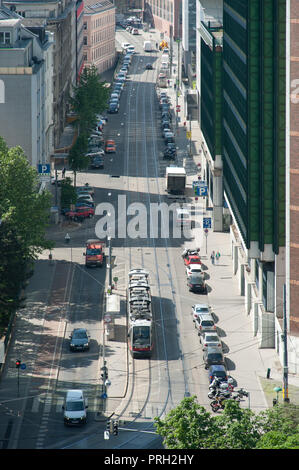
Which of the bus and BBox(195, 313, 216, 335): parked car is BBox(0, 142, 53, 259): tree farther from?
BBox(195, 313, 216, 335): parked car

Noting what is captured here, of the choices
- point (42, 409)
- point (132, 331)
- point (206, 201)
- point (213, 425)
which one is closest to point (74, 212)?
point (206, 201)

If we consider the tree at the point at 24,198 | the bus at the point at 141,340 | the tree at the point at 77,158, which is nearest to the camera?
the bus at the point at 141,340

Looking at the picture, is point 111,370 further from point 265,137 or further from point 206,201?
point 206,201

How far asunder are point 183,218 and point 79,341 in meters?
52.3

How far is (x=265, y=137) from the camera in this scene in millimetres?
111125

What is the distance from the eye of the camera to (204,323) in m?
122

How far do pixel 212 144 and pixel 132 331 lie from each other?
5030 cm

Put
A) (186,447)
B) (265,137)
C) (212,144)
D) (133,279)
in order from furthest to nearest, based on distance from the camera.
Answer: (212,144)
(133,279)
(265,137)
(186,447)

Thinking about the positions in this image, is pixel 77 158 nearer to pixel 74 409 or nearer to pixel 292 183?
pixel 292 183

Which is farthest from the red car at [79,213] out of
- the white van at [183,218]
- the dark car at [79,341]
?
the dark car at [79,341]

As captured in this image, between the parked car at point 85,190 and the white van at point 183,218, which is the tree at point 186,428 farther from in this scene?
the parked car at point 85,190

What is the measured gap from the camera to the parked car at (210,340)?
115325 millimetres

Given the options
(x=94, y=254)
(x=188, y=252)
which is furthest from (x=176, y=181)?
(x=94, y=254)

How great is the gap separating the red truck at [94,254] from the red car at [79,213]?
20570 millimetres
